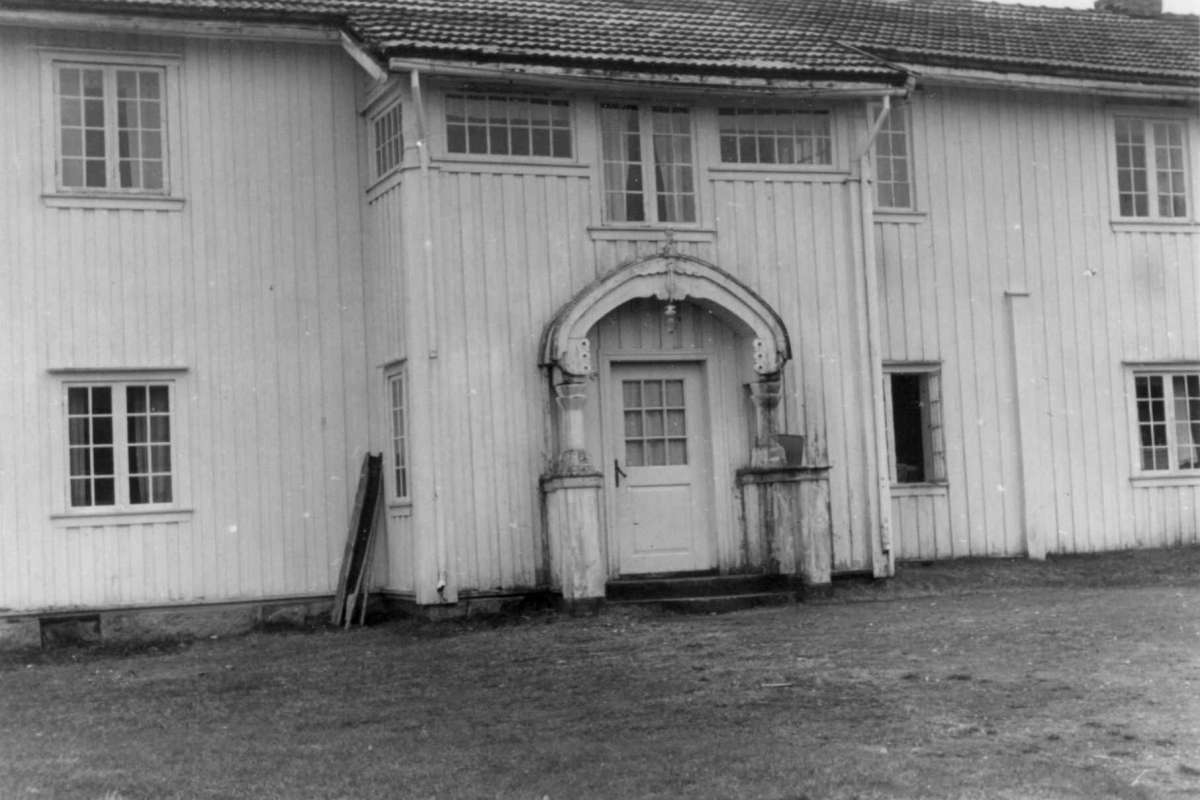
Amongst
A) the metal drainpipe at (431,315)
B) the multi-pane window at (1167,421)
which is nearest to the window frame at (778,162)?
the metal drainpipe at (431,315)

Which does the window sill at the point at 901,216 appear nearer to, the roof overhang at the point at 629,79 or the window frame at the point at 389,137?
the roof overhang at the point at 629,79

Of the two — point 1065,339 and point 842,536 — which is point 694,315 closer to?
point 842,536

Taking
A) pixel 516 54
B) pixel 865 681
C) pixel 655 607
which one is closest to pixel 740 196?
pixel 516 54

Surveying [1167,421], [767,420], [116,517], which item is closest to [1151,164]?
[1167,421]

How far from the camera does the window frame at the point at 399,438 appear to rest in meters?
16.7

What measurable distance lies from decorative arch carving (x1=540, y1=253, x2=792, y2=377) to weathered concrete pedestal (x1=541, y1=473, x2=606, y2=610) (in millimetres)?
1141

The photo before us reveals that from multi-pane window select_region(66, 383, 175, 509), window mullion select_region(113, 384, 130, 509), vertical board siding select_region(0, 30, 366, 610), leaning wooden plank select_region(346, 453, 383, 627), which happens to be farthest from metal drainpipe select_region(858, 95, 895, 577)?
window mullion select_region(113, 384, 130, 509)

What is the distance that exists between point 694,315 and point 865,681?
6.77 meters

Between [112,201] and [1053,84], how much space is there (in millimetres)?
10991

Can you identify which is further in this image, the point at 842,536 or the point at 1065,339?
the point at 1065,339

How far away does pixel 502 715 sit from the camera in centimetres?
1110

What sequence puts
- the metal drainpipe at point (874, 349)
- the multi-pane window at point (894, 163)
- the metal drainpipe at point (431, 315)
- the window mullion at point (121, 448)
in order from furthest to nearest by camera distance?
the multi-pane window at point (894, 163), the metal drainpipe at point (874, 349), the window mullion at point (121, 448), the metal drainpipe at point (431, 315)

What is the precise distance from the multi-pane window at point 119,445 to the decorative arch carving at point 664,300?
401 cm

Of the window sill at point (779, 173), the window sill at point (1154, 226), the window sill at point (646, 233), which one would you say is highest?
the window sill at point (779, 173)
